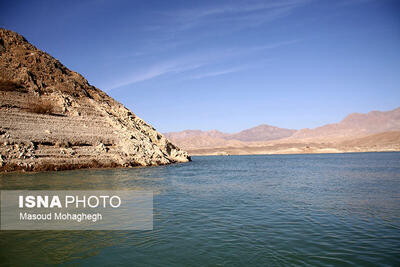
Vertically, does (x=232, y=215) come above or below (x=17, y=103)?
below

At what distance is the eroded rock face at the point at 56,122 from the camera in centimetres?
3077

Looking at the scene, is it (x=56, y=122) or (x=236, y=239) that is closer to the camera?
(x=236, y=239)

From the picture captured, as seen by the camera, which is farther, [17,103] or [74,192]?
[17,103]

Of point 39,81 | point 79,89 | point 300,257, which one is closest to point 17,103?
point 39,81

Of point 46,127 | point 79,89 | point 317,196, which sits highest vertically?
point 79,89

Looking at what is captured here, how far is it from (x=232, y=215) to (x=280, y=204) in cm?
325

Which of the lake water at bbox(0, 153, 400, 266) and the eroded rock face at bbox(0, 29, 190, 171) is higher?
the eroded rock face at bbox(0, 29, 190, 171)

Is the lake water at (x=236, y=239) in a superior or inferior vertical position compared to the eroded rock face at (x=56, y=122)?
inferior

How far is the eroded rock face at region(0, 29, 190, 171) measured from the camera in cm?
3077

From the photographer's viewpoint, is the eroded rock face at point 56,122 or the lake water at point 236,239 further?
the eroded rock face at point 56,122

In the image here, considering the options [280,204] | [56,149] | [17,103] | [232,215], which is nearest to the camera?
[232,215]

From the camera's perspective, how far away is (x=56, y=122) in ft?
121

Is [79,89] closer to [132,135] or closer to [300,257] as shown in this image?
[132,135]

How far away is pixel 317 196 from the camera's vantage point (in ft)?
47.0
